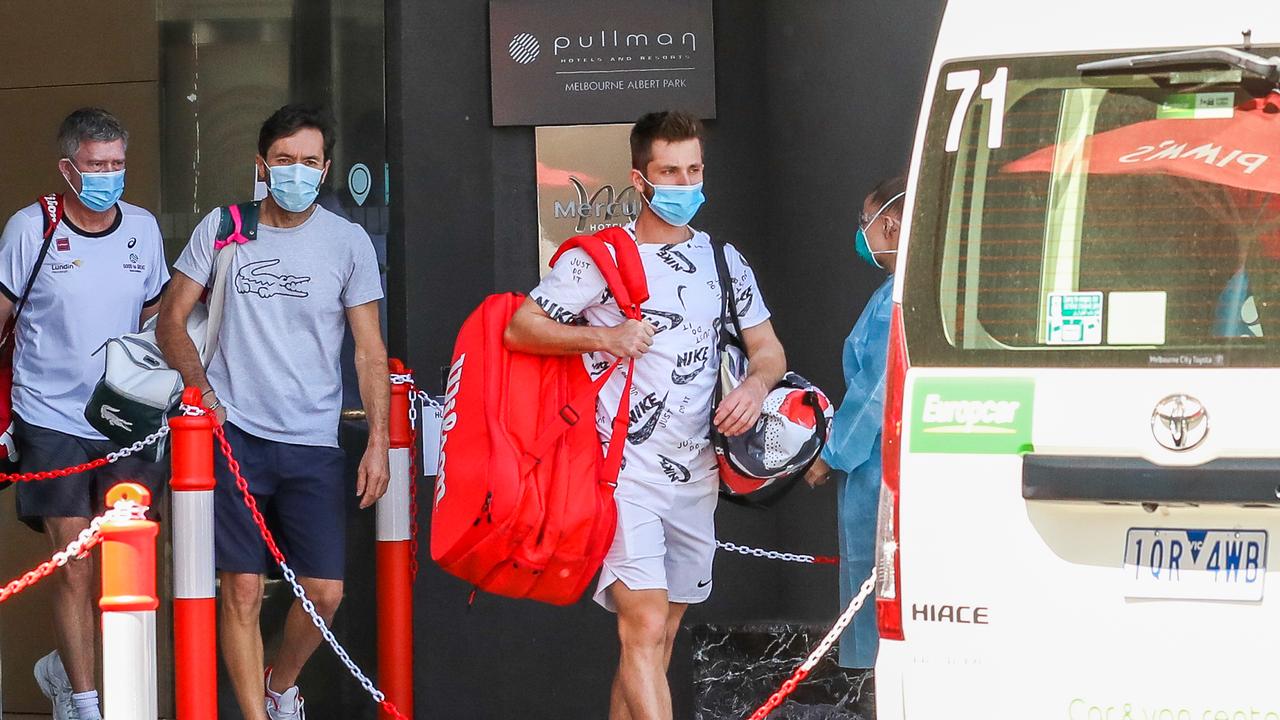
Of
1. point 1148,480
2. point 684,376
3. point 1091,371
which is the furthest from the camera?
point 684,376

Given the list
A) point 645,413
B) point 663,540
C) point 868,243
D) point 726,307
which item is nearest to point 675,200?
point 726,307

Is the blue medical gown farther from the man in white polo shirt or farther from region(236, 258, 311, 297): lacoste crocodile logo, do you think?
the man in white polo shirt

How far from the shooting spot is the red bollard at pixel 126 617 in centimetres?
464

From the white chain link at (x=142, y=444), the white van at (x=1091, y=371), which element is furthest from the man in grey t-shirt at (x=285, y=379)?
the white van at (x=1091, y=371)

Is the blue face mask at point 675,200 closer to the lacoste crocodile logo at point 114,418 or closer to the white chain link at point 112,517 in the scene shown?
the white chain link at point 112,517

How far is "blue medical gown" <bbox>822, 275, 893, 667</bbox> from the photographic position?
19.2ft

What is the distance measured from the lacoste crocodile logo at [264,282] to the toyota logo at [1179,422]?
3.15 m

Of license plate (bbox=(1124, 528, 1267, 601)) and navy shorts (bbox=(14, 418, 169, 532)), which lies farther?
navy shorts (bbox=(14, 418, 169, 532))

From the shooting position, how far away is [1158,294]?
382cm

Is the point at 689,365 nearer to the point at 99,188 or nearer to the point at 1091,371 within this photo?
the point at 1091,371

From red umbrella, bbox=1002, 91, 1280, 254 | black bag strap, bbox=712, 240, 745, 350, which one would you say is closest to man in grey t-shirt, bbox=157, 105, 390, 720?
black bag strap, bbox=712, 240, 745, 350

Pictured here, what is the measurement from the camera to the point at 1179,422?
375 centimetres

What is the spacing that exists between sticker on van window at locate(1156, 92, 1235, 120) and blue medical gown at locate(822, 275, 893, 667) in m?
1.96

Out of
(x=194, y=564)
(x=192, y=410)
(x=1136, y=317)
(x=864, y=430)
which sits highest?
(x=1136, y=317)
